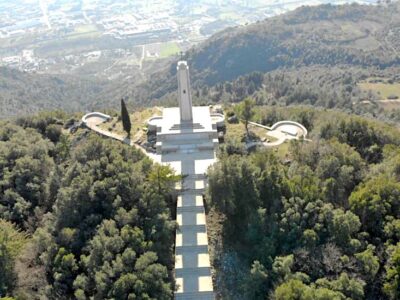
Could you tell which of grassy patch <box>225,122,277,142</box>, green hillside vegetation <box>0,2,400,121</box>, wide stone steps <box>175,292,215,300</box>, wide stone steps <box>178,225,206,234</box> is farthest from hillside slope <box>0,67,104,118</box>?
wide stone steps <box>175,292,215,300</box>

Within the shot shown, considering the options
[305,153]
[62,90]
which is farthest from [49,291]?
[62,90]

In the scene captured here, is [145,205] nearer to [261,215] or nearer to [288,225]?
[261,215]

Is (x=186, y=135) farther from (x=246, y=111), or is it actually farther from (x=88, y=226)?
(x=88, y=226)

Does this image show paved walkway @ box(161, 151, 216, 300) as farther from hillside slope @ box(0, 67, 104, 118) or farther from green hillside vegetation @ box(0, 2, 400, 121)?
hillside slope @ box(0, 67, 104, 118)

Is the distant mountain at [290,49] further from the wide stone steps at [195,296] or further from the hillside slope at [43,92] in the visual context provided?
the wide stone steps at [195,296]

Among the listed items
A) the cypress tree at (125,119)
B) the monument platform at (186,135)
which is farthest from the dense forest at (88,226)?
the cypress tree at (125,119)

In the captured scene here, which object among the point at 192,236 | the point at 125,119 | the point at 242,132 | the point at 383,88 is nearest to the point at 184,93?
the point at 125,119
